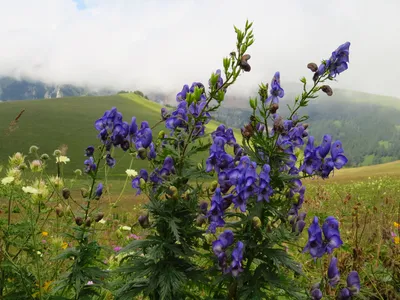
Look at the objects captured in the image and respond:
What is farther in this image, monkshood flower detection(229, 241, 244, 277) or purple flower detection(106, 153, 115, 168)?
purple flower detection(106, 153, 115, 168)

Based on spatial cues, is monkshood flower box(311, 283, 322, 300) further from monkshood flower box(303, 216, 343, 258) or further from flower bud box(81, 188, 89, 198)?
flower bud box(81, 188, 89, 198)

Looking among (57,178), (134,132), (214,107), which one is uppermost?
(214,107)

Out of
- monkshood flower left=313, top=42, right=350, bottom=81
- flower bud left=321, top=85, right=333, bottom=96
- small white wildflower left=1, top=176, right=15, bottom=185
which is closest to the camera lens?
flower bud left=321, top=85, right=333, bottom=96

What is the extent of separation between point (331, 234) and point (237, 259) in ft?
2.15

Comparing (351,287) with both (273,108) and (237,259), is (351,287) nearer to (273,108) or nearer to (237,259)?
(237,259)

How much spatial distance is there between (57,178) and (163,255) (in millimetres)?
1777

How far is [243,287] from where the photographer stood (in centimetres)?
260

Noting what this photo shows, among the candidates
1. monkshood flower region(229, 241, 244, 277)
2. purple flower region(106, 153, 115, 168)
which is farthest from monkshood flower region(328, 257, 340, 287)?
purple flower region(106, 153, 115, 168)

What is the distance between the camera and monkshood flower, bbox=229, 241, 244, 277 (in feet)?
8.06

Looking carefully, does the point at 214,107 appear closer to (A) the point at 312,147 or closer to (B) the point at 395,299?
(A) the point at 312,147

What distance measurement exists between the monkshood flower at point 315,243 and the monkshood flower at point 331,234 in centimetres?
4

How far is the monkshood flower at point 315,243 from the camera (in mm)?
2582

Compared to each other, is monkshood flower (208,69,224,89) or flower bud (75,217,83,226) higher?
monkshood flower (208,69,224,89)

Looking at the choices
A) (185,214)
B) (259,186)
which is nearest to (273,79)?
(259,186)
